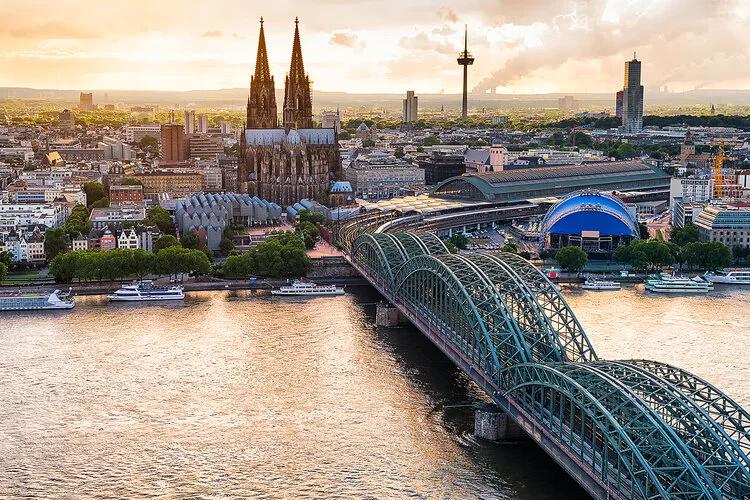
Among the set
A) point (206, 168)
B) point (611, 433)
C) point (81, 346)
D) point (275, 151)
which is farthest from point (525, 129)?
point (611, 433)

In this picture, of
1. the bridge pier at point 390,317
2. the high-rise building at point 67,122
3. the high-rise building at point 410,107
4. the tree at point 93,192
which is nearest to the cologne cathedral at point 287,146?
the tree at point 93,192

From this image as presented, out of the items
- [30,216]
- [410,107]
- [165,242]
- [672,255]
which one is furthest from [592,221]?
[410,107]

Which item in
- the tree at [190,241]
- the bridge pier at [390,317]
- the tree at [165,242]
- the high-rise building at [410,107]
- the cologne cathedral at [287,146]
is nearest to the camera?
the bridge pier at [390,317]

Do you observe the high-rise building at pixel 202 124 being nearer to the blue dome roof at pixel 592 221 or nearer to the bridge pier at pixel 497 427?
the blue dome roof at pixel 592 221

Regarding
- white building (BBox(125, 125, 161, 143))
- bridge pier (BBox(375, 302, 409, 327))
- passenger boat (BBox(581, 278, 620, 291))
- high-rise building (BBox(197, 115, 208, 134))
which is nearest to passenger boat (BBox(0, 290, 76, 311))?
bridge pier (BBox(375, 302, 409, 327))

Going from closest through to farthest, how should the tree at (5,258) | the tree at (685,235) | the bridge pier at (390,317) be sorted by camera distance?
the bridge pier at (390,317) < the tree at (5,258) < the tree at (685,235)

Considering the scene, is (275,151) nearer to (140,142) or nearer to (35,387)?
(35,387)
